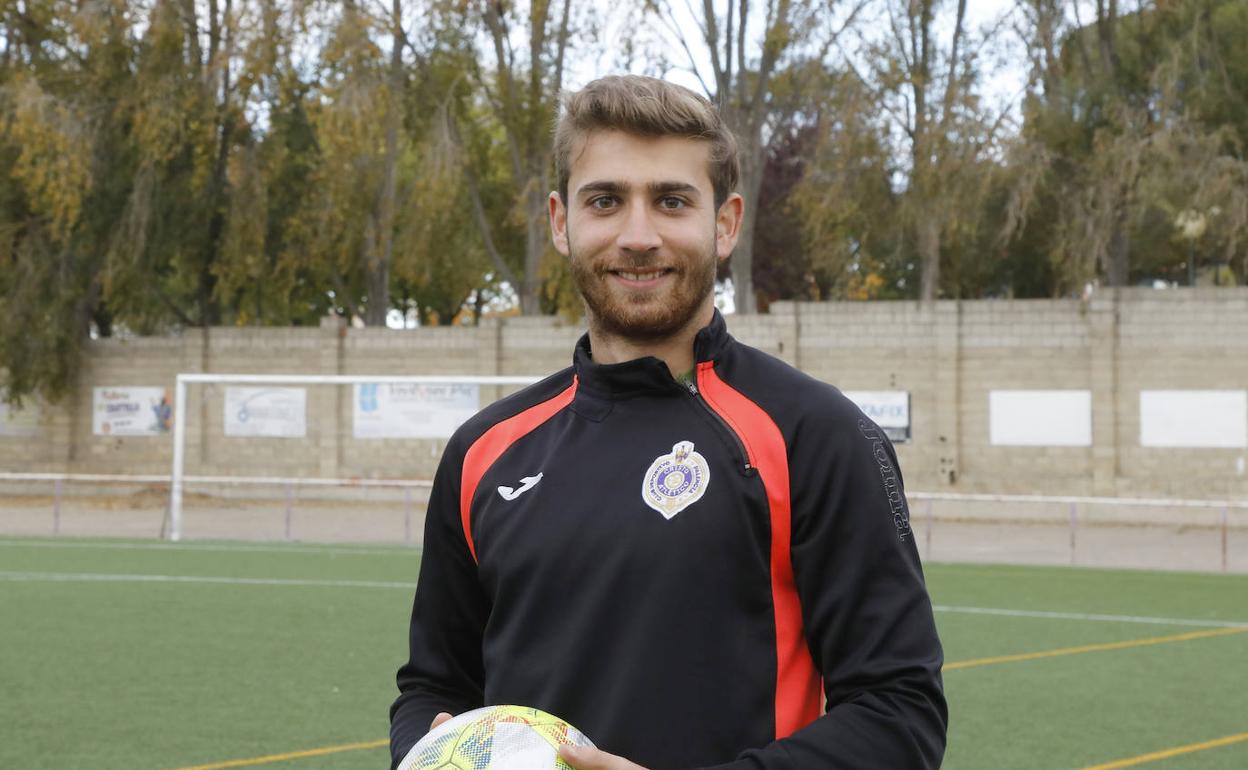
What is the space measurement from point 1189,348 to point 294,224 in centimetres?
1786

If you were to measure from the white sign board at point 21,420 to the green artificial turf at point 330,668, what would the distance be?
13.3 m

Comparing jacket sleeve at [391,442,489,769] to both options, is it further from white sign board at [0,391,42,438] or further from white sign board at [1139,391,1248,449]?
white sign board at [0,391,42,438]

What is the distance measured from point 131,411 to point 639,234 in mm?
30224

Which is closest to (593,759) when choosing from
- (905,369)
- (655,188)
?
(655,188)

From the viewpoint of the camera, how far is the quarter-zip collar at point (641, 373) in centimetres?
250

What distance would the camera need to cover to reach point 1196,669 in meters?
11.9

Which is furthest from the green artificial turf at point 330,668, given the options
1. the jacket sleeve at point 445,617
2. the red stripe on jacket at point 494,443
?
the red stripe on jacket at point 494,443

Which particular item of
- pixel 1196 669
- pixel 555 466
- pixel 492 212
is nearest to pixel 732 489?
pixel 555 466

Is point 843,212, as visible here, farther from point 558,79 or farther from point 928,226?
point 558,79

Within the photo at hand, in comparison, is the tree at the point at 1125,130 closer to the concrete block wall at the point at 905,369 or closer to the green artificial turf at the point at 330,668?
the concrete block wall at the point at 905,369

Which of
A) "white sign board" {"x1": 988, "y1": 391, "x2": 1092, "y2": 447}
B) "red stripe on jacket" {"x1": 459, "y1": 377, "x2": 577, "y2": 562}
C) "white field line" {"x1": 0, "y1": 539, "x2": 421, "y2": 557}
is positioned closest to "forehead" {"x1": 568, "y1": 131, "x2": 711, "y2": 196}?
"red stripe on jacket" {"x1": 459, "y1": 377, "x2": 577, "y2": 562}

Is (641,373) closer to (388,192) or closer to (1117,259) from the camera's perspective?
(1117,259)

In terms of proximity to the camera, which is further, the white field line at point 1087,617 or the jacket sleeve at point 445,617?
the white field line at point 1087,617

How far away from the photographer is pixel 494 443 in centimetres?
271
